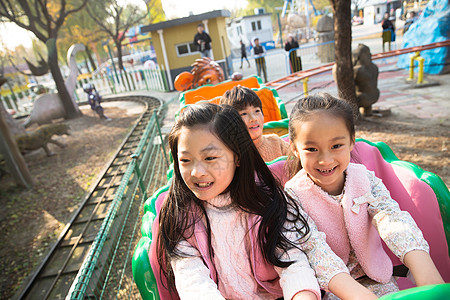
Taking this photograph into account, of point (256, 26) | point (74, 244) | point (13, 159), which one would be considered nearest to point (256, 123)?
point (74, 244)

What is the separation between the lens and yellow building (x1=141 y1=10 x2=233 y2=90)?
11453 millimetres

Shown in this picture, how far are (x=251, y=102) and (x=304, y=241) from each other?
118cm

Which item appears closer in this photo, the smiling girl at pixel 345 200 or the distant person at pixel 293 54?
the smiling girl at pixel 345 200

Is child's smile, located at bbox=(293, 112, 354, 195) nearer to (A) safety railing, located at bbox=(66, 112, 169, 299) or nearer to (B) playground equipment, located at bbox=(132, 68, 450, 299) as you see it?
(B) playground equipment, located at bbox=(132, 68, 450, 299)

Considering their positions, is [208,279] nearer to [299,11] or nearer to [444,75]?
[444,75]

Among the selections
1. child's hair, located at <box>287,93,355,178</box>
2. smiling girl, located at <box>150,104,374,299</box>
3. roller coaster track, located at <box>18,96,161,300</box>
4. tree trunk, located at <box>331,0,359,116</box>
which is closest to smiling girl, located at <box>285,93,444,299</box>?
child's hair, located at <box>287,93,355,178</box>

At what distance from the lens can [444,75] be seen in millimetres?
7516

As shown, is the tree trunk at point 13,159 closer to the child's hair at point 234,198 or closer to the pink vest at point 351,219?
the child's hair at point 234,198

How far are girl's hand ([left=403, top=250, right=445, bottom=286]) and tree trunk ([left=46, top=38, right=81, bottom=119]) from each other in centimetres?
1158

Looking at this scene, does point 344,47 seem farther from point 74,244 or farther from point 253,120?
point 74,244

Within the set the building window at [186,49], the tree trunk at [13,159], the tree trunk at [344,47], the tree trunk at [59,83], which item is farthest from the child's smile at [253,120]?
the building window at [186,49]

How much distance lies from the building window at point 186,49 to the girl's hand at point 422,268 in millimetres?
11917

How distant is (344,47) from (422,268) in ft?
13.9

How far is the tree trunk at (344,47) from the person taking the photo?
14.4 ft
